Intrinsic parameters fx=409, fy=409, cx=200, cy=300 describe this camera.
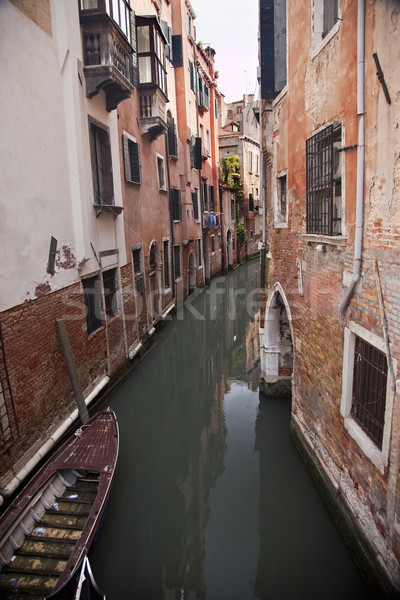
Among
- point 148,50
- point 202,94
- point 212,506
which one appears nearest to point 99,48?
point 148,50

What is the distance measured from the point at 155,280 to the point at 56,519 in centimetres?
919

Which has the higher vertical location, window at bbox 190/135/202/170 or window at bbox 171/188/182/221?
window at bbox 190/135/202/170

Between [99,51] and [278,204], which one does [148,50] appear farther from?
[278,204]

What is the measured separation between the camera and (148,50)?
11.0 metres

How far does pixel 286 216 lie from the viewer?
7.19m

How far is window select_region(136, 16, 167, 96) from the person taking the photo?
1057 cm

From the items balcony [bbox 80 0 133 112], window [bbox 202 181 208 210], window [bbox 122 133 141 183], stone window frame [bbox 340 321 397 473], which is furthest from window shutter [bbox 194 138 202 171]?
stone window frame [bbox 340 321 397 473]

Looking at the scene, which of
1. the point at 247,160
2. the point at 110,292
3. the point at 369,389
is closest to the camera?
the point at 369,389

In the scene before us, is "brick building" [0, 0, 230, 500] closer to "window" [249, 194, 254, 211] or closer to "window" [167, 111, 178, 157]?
"window" [167, 111, 178, 157]

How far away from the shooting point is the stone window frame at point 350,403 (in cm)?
361

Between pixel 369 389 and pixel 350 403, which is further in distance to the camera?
pixel 350 403

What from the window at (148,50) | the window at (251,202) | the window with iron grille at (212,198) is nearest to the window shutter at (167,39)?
the window at (148,50)

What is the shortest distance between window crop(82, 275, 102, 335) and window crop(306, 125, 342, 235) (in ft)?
15.1

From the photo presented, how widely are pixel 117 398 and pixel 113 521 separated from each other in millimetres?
3673
